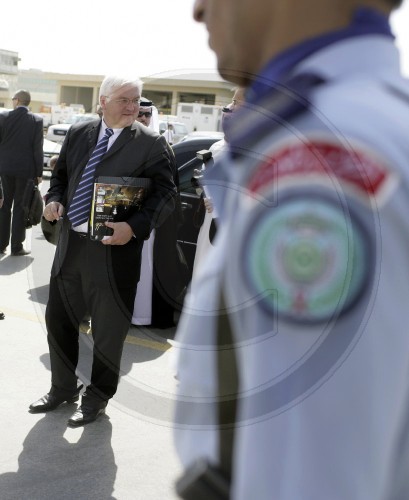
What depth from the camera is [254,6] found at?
722 millimetres

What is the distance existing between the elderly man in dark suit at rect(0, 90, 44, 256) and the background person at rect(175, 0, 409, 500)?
7.44 metres

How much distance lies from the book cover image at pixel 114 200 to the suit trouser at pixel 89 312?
0.48ft

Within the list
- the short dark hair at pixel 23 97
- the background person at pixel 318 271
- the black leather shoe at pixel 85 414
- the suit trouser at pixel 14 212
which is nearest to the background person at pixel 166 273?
the background person at pixel 318 271

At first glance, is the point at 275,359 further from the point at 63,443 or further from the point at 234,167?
the point at 63,443

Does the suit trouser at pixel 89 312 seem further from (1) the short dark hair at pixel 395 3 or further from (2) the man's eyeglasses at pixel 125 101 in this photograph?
(1) the short dark hair at pixel 395 3

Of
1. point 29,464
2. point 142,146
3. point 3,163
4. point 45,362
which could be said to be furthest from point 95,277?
point 3,163

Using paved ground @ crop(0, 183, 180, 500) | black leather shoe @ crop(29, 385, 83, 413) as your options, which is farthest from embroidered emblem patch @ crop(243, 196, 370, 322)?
black leather shoe @ crop(29, 385, 83, 413)

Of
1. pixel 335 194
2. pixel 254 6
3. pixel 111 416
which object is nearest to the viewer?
pixel 335 194

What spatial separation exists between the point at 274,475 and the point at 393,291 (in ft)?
0.67

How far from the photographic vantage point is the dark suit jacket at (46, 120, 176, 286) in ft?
10.9

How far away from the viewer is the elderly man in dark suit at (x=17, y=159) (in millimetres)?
7785

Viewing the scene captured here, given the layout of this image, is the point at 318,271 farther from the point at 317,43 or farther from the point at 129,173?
the point at 129,173

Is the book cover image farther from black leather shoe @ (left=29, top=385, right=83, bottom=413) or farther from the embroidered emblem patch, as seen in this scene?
the embroidered emblem patch

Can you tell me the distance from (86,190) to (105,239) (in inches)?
10.0
